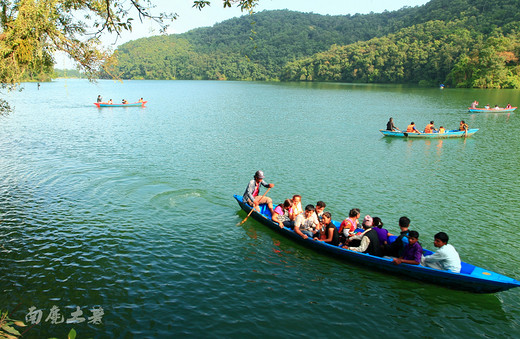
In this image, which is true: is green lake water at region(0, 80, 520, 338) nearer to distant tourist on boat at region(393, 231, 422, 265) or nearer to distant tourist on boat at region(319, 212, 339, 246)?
distant tourist on boat at region(319, 212, 339, 246)

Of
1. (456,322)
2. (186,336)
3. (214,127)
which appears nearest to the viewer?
(186,336)

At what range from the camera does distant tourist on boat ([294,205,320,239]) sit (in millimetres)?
12375

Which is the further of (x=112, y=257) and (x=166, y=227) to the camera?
(x=166, y=227)

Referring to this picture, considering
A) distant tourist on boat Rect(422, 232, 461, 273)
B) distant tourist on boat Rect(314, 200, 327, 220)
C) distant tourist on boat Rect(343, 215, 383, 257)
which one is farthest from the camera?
distant tourist on boat Rect(314, 200, 327, 220)

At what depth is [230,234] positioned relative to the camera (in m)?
13.5

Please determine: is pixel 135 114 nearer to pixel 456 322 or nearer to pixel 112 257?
pixel 112 257

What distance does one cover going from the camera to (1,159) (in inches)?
927

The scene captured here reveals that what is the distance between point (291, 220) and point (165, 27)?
25.0 ft

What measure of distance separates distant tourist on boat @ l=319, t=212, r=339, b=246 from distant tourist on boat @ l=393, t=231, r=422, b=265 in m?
2.01

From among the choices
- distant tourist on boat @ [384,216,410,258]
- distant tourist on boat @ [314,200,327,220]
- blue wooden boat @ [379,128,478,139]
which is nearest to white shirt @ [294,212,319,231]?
distant tourist on boat @ [314,200,327,220]

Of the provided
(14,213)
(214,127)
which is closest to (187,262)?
(14,213)

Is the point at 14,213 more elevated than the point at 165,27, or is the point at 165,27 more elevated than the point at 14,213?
the point at 165,27

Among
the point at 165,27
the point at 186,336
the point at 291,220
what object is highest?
the point at 165,27

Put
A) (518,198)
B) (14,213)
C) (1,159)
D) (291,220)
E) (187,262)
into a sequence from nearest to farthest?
(187,262), (291,220), (14,213), (518,198), (1,159)
